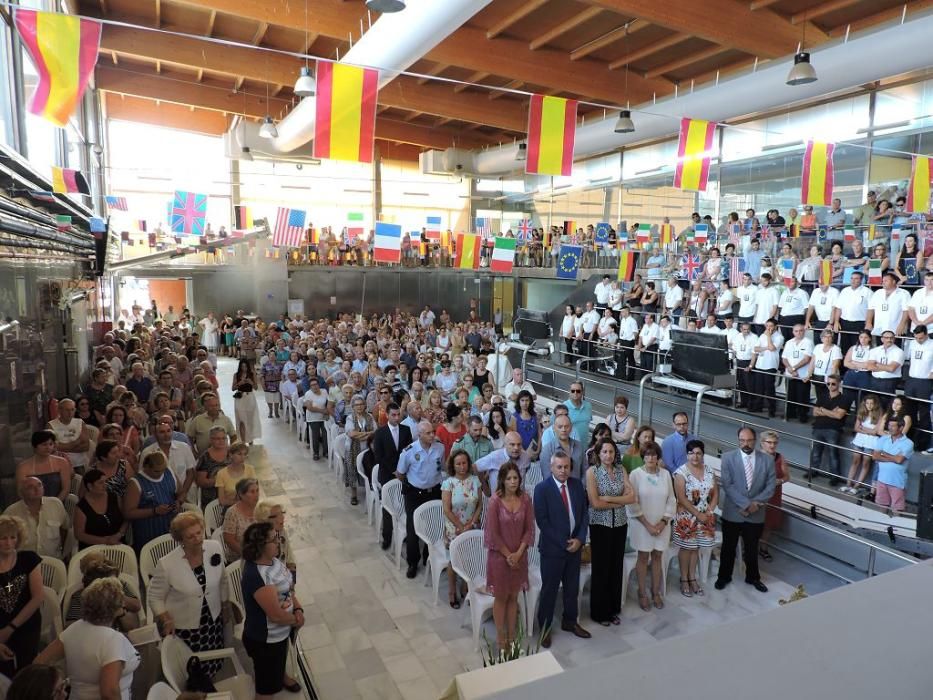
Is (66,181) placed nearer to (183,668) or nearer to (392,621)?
(392,621)

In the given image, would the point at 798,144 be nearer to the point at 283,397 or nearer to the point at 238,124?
the point at 283,397

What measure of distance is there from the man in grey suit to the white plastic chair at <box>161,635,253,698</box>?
175 inches

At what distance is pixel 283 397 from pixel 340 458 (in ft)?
13.7

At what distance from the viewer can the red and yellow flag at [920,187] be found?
10891 millimetres

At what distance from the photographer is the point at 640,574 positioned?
582 centimetres

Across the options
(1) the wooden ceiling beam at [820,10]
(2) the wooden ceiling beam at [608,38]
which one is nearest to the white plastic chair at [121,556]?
(2) the wooden ceiling beam at [608,38]

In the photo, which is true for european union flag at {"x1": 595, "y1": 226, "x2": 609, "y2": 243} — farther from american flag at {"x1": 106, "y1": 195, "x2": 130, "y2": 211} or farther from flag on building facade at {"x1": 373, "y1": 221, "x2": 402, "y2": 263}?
american flag at {"x1": 106, "y1": 195, "x2": 130, "y2": 211}

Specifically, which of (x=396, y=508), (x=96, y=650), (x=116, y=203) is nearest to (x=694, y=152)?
(x=396, y=508)

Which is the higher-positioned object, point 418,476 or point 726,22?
point 726,22

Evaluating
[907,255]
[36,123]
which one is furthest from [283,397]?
[907,255]

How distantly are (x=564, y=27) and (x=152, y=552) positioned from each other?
1372cm

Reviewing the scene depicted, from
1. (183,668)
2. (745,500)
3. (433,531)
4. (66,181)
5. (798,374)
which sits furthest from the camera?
(66,181)

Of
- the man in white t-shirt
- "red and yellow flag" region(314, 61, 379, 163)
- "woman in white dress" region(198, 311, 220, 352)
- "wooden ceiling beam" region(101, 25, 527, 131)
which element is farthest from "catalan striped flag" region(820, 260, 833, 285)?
"woman in white dress" region(198, 311, 220, 352)

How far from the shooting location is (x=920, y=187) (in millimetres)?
10945
